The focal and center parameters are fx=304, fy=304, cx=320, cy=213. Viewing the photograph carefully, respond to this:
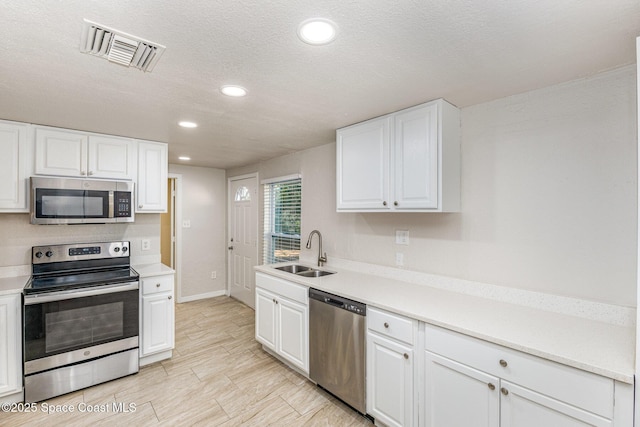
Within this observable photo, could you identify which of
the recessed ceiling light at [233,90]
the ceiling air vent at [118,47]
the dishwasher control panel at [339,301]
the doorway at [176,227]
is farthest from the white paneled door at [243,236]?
the ceiling air vent at [118,47]

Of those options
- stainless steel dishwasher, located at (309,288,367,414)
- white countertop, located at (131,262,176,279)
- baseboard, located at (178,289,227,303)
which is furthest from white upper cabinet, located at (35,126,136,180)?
baseboard, located at (178,289,227,303)

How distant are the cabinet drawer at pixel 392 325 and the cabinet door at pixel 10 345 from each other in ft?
8.49

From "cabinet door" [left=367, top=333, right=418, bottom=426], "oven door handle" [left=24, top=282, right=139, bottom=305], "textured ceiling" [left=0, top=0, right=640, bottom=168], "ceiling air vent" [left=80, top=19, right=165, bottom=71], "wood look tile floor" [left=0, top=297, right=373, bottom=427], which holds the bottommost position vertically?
"wood look tile floor" [left=0, top=297, right=373, bottom=427]

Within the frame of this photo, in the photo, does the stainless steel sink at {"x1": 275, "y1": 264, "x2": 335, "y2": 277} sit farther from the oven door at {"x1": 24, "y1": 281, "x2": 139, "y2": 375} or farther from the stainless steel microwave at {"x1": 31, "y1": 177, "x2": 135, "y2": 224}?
the stainless steel microwave at {"x1": 31, "y1": 177, "x2": 135, "y2": 224}

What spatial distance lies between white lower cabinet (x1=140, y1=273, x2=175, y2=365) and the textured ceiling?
4.92ft

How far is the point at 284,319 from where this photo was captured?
2.77 m

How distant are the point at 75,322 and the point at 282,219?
7.78 ft

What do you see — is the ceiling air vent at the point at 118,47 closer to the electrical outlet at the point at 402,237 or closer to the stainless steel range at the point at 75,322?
the stainless steel range at the point at 75,322

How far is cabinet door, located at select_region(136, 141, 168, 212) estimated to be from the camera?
Result: 310 cm

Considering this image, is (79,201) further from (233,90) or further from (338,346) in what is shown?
(338,346)

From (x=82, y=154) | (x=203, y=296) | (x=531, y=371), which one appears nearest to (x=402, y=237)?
(x=531, y=371)

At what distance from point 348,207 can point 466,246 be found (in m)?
0.96

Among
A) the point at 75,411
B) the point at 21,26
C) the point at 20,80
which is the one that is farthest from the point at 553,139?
the point at 75,411

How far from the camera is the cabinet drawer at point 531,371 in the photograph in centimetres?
120
